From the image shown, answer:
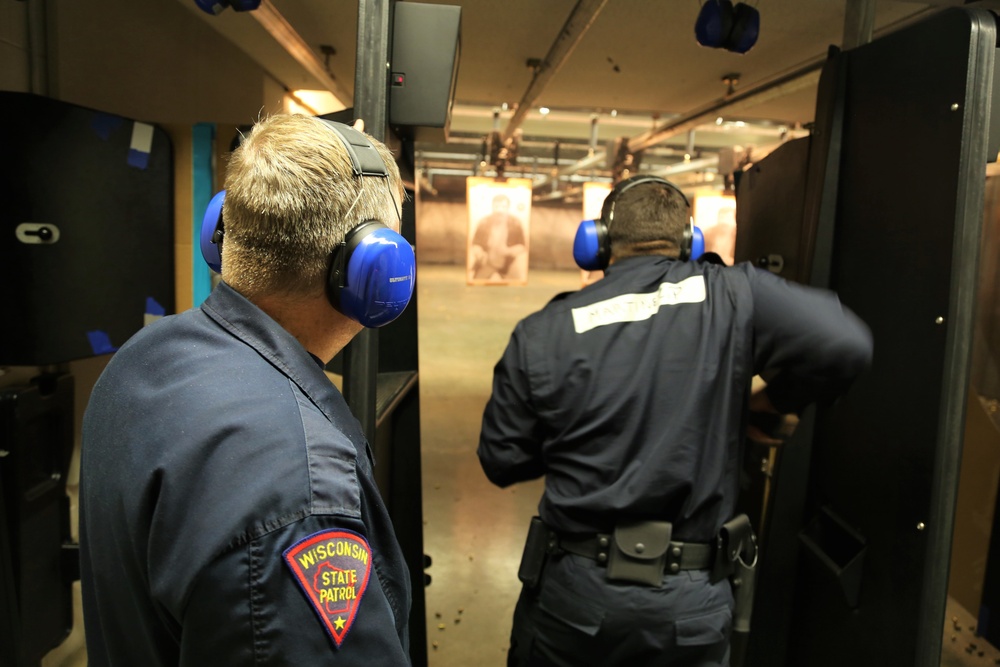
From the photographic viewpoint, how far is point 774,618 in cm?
179

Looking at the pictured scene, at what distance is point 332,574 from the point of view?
56cm

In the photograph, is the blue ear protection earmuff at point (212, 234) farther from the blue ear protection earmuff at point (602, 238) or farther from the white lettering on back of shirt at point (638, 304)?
the blue ear protection earmuff at point (602, 238)

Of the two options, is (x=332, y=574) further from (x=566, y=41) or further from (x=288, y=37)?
(x=566, y=41)

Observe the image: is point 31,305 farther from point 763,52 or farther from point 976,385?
point 976,385

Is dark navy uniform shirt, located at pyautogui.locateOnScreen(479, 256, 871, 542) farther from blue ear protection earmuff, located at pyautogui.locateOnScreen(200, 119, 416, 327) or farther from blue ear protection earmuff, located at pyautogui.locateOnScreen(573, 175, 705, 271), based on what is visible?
blue ear protection earmuff, located at pyautogui.locateOnScreen(200, 119, 416, 327)

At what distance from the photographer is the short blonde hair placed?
664 millimetres

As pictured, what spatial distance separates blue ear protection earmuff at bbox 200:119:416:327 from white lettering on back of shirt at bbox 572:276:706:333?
70cm

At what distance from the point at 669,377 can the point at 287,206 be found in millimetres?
935

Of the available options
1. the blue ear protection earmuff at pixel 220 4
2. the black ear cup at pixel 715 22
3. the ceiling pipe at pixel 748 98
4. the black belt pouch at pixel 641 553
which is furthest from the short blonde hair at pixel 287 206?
the ceiling pipe at pixel 748 98

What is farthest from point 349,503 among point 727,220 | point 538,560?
point 727,220

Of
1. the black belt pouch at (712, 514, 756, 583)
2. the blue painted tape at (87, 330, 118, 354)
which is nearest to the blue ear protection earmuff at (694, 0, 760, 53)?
the black belt pouch at (712, 514, 756, 583)

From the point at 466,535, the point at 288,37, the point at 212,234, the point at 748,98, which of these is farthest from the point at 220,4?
the point at 466,535

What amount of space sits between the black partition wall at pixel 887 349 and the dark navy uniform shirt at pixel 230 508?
3.82 feet

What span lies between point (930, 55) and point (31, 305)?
223 centimetres
